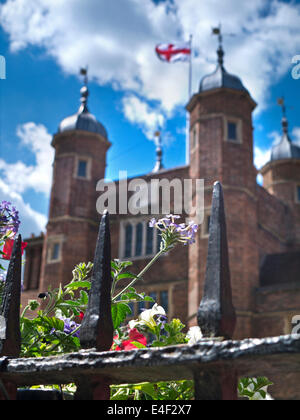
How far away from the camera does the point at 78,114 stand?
932 inches

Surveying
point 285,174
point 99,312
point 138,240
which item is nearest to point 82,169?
point 138,240

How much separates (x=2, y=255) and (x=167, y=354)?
1159 mm

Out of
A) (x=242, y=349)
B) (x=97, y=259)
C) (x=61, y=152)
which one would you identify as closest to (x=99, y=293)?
(x=97, y=259)

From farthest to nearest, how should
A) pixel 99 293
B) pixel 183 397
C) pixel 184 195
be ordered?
A: pixel 184 195 → pixel 183 397 → pixel 99 293

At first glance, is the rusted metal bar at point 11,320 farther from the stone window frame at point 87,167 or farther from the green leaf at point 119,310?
the stone window frame at point 87,167

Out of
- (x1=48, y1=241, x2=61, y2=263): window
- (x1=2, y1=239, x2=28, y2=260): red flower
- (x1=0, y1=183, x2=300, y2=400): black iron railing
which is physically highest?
(x1=48, y1=241, x2=61, y2=263): window

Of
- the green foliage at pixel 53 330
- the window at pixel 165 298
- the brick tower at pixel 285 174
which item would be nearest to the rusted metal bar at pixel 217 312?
the green foliage at pixel 53 330

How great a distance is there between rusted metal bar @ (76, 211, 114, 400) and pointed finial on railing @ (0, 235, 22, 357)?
274 millimetres

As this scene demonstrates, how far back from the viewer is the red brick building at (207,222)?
17.2 m

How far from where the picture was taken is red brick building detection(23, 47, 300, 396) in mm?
17250

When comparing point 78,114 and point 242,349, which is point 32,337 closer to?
point 242,349

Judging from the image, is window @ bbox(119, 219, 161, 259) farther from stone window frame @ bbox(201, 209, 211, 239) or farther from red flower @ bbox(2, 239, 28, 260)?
red flower @ bbox(2, 239, 28, 260)

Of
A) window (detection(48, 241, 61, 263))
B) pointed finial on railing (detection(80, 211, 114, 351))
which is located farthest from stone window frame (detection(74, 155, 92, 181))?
pointed finial on railing (detection(80, 211, 114, 351))

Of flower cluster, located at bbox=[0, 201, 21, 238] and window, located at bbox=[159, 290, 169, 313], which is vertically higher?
window, located at bbox=[159, 290, 169, 313]
